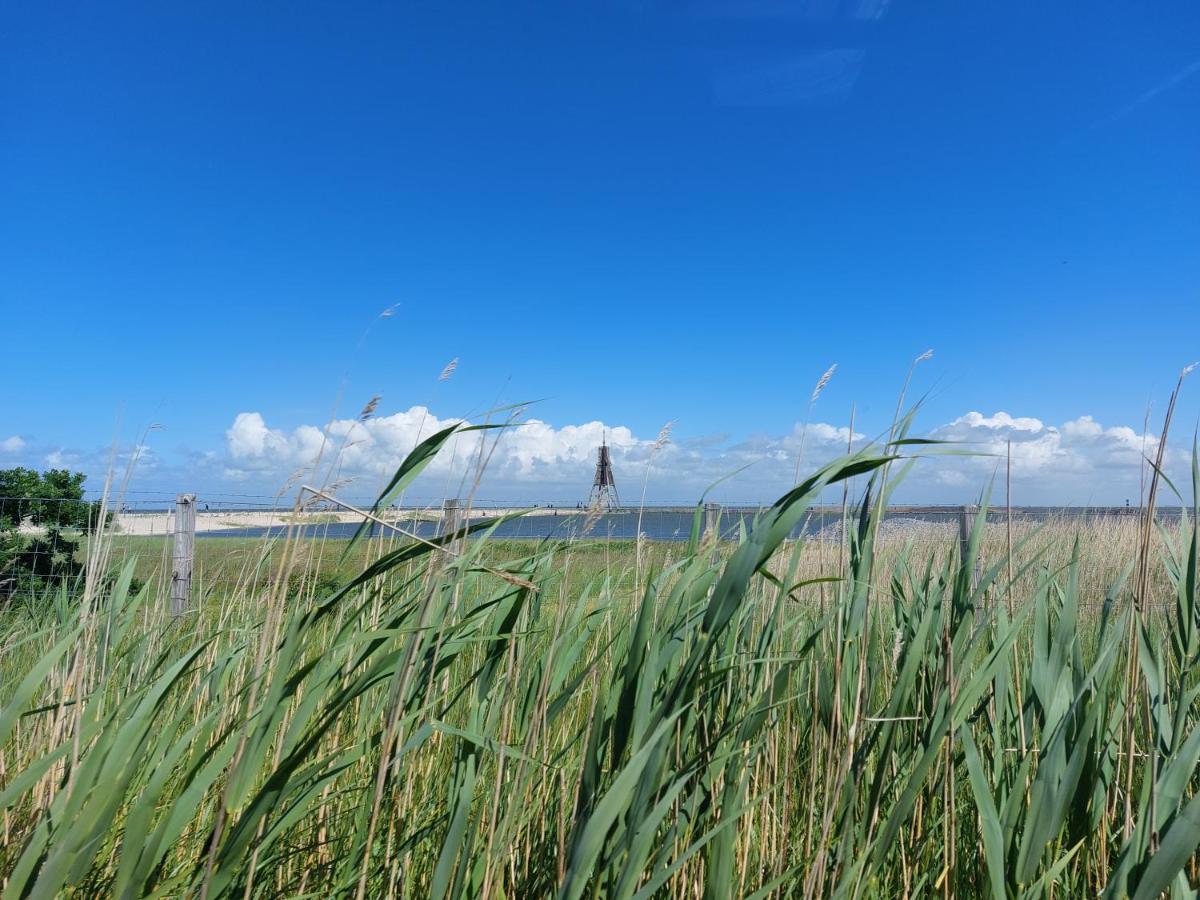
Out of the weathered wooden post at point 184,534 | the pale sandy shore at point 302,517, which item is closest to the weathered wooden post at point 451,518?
the pale sandy shore at point 302,517

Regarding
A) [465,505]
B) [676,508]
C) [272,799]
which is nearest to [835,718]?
[465,505]

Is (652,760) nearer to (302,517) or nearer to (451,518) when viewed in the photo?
(451,518)

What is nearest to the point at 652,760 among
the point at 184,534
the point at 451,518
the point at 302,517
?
the point at 451,518

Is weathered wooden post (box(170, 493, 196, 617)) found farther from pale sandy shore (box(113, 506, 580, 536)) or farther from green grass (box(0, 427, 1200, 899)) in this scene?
green grass (box(0, 427, 1200, 899))

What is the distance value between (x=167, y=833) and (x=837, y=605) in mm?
1179

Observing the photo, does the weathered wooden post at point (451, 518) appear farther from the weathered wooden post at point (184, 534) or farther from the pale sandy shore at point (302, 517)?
the weathered wooden post at point (184, 534)

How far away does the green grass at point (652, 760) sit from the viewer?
1.04m

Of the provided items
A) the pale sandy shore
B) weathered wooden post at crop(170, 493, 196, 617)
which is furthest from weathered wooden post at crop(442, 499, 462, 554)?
weathered wooden post at crop(170, 493, 196, 617)

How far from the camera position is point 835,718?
1331 millimetres

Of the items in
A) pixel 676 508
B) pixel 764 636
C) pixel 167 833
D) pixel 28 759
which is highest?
pixel 676 508

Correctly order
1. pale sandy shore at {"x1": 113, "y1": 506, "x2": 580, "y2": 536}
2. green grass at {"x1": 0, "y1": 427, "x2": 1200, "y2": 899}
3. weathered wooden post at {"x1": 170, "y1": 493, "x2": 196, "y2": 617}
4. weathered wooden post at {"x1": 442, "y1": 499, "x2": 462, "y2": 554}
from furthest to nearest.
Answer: weathered wooden post at {"x1": 170, "y1": 493, "x2": 196, "y2": 617}, pale sandy shore at {"x1": 113, "y1": 506, "x2": 580, "y2": 536}, weathered wooden post at {"x1": 442, "y1": 499, "x2": 462, "y2": 554}, green grass at {"x1": 0, "y1": 427, "x2": 1200, "y2": 899}

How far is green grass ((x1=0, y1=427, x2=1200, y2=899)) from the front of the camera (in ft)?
3.43

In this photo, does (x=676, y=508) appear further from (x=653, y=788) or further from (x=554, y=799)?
(x=653, y=788)

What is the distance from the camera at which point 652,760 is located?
1.10 m
